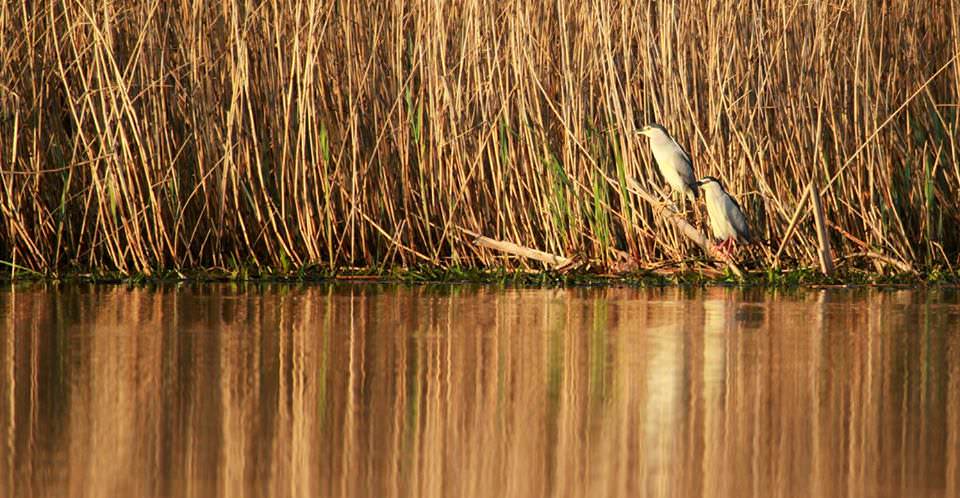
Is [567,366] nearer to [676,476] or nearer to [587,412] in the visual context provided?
[587,412]

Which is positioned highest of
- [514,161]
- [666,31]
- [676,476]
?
[666,31]

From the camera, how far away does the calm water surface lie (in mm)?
3174

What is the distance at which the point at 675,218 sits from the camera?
25.2ft

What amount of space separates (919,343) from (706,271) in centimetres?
238

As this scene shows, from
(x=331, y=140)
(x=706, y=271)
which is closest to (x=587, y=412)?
(x=706, y=271)

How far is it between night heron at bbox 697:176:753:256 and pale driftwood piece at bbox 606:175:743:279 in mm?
160

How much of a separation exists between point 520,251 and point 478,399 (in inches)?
142

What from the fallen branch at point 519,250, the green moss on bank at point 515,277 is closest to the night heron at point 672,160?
the green moss on bank at point 515,277

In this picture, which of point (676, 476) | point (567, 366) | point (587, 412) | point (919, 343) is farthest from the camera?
point (919, 343)

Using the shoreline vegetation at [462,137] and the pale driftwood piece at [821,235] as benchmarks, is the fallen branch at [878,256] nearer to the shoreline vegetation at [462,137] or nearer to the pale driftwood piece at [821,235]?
the shoreline vegetation at [462,137]

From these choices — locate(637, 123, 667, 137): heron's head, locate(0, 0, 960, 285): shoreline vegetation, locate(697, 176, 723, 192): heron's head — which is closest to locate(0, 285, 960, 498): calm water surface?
locate(697, 176, 723, 192): heron's head

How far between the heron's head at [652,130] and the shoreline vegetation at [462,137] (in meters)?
0.28

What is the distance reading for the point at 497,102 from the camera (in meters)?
7.94

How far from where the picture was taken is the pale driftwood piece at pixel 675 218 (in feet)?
24.8
